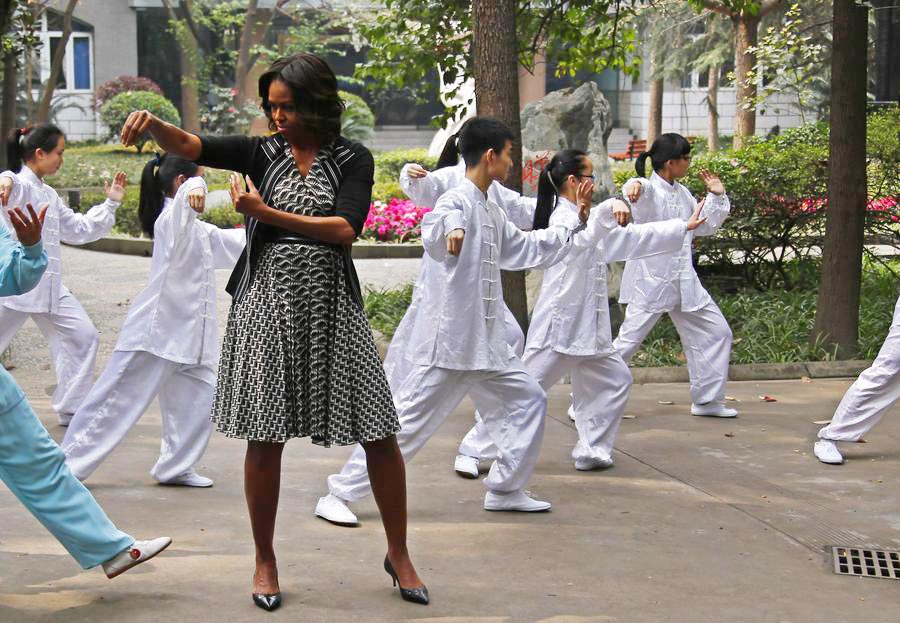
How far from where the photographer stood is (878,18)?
8555 mm

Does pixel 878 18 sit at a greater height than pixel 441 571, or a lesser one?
greater

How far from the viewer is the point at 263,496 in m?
4.17

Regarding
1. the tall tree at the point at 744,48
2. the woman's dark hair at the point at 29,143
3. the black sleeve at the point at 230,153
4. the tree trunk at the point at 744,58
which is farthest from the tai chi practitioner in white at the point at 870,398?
the tree trunk at the point at 744,58

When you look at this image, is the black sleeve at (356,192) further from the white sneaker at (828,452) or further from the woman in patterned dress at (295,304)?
the white sneaker at (828,452)

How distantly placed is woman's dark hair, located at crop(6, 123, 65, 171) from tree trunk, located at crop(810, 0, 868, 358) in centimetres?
545

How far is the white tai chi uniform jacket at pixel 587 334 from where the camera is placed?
602 cm

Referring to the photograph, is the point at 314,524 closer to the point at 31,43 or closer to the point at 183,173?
the point at 183,173

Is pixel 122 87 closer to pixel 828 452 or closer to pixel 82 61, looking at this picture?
pixel 82 61

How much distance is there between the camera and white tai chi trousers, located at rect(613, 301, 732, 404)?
301 inches

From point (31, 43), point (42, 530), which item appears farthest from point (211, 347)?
point (31, 43)

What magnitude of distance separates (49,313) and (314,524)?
8.62 ft

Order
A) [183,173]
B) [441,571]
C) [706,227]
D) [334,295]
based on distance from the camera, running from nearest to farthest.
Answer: [334,295], [441,571], [183,173], [706,227]

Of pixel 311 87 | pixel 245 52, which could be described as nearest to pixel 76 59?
pixel 245 52

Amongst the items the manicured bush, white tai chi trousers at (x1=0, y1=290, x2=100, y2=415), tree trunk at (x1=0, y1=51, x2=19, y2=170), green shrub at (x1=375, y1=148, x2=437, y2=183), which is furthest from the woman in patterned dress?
the manicured bush
